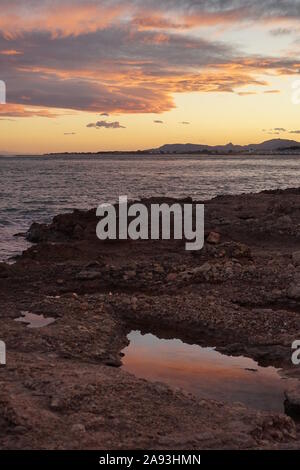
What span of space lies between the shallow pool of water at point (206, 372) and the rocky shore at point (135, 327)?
10.6 inches

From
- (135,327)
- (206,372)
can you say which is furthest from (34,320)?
(206,372)

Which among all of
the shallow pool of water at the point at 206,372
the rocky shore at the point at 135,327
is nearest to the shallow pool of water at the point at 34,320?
the rocky shore at the point at 135,327

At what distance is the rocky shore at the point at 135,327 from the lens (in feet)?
23.6

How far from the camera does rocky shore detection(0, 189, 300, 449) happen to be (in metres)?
7.20

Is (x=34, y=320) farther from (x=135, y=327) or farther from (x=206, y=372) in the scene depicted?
(x=206, y=372)

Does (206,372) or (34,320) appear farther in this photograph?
(34,320)

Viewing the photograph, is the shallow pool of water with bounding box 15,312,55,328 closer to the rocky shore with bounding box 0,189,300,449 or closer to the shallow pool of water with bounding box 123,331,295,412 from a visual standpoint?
the rocky shore with bounding box 0,189,300,449

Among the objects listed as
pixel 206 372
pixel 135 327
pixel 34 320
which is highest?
pixel 34 320

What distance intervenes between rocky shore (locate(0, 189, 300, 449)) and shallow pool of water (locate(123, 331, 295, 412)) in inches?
10.6

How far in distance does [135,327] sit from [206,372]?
2537mm

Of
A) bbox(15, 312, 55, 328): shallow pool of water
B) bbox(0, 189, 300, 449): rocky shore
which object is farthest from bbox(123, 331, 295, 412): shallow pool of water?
bbox(15, 312, 55, 328): shallow pool of water

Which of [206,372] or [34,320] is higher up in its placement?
[34,320]

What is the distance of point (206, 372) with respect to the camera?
9.86m
